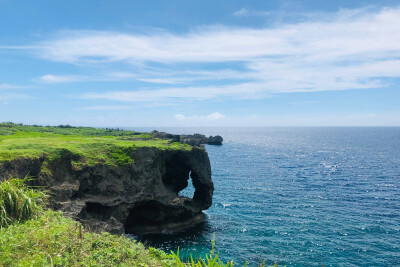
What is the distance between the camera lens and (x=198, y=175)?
3831 cm

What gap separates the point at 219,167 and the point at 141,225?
1796 inches

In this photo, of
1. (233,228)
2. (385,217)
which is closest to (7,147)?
(233,228)

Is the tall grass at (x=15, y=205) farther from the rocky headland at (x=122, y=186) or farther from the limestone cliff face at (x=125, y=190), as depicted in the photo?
the limestone cliff face at (x=125, y=190)

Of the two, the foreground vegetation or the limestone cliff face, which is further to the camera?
the limestone cliff face

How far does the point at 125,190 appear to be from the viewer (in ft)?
100

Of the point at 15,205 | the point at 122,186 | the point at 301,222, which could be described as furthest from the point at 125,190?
the point at 301,222

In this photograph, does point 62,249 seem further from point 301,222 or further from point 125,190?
point 301,222

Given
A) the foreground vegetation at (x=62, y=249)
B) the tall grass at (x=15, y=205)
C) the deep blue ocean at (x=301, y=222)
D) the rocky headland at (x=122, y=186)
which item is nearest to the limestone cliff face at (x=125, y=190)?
the rocky headland at (x=122, y=186)

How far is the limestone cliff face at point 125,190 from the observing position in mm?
26156

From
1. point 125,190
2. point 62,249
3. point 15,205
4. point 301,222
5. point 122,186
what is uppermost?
point 15,205

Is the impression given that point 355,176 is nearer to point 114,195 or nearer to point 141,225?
point 141,225

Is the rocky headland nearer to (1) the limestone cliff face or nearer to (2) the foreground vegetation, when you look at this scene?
(1) the limestone cliff face

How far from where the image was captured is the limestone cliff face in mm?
26156

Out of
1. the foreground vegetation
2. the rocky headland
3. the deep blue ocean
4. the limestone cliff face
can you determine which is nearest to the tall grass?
the foreground vegetation
